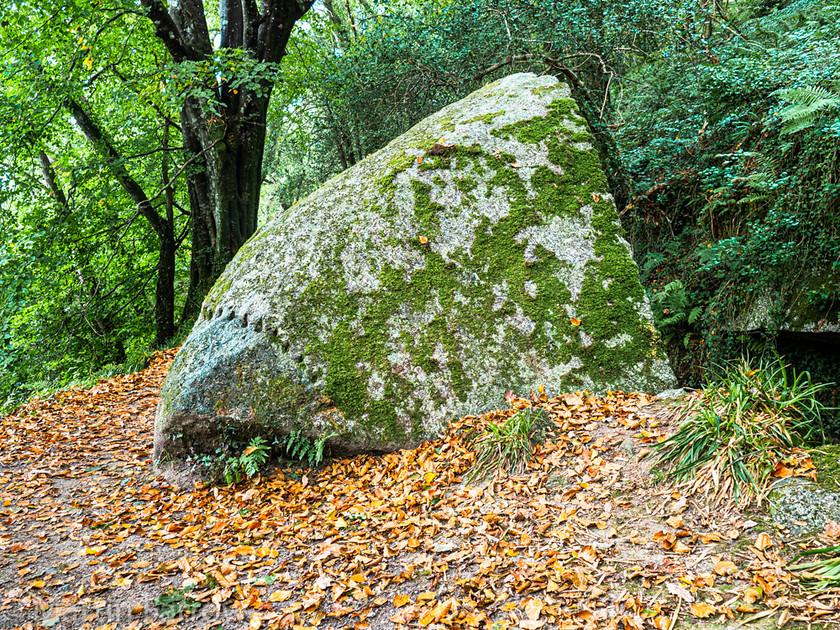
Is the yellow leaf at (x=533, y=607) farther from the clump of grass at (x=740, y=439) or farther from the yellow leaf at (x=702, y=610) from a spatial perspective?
the clump of grass at (x=740, y=439)

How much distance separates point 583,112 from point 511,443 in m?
5.01

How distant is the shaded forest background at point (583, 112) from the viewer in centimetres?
514

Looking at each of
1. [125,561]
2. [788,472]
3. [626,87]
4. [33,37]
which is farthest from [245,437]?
[33,37]

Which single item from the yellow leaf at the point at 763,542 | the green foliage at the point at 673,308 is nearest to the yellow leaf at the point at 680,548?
the yellow leaf at the point at 763,542

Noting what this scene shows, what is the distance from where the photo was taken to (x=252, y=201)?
9516mm

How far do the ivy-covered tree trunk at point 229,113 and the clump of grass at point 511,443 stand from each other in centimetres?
677

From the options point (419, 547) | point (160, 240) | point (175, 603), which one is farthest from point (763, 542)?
point (160, 240)

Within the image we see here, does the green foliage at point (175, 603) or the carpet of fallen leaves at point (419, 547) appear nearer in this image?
the carpet of fallen leaves at point (419, 547)

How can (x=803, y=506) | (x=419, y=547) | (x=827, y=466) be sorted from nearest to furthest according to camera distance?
(x=803, y=506)
(x=827, y=466)
(x=419, y=547)

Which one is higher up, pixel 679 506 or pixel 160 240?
pixel 160 240

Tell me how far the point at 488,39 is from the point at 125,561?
26.2ft

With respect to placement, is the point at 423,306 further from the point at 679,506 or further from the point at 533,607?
the point at 533,607

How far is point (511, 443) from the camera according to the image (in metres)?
3.78

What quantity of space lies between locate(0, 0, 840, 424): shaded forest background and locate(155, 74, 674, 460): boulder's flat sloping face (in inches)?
66.3
